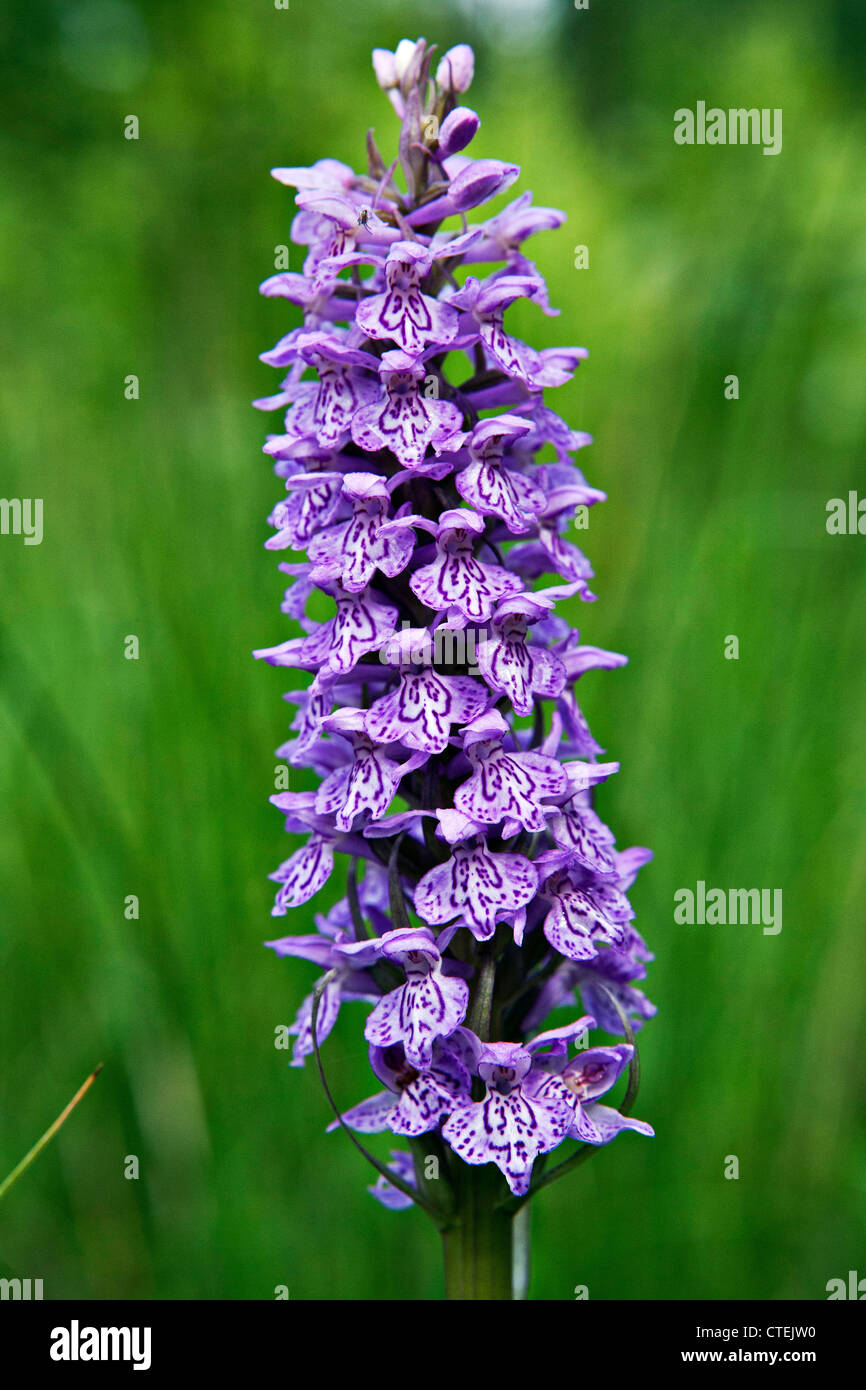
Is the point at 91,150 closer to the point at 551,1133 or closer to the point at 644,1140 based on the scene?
the point at 644,1140

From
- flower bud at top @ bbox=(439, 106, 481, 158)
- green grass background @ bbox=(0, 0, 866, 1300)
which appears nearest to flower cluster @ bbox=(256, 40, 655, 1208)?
flower bud at top @ bbox=(439, 106, 481, 158)

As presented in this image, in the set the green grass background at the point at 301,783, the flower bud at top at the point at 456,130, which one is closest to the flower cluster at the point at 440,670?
the flower bud at top at the point at 456,130

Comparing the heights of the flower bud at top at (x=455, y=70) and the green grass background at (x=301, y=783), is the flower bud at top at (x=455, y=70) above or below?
above

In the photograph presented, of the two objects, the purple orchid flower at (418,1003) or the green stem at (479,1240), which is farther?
the green stem at (479,1240)

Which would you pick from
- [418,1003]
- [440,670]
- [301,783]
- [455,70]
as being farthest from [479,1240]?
[455,70]

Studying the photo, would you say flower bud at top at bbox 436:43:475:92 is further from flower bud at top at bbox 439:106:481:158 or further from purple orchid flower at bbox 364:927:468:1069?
purple orchid flower at bbox 364:927:468:1069

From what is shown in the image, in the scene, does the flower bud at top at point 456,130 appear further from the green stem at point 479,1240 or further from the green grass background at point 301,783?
the green stem at point 479,1240

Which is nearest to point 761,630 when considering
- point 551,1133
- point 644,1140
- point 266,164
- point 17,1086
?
point 644,1140

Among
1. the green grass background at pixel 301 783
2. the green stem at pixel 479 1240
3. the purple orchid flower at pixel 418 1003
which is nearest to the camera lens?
the purple orchid flower at pixel 418 1003
